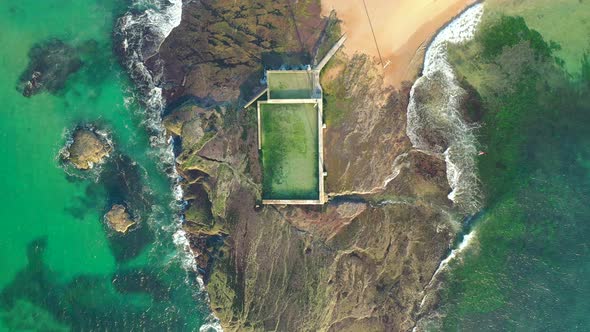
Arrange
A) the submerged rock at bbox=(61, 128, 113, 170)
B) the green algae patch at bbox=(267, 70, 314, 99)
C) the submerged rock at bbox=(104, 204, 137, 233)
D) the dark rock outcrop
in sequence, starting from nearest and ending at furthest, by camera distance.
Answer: the green algae patch at bbox=(267, 70, 314, 99)
the dark rock outcrop
the submerged rock at bbox=(61, 128, 113, 170)
the submerged rock at bbox=(104, 204, 137, 233)

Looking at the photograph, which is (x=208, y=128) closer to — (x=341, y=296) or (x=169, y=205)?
(x=169, y=205)

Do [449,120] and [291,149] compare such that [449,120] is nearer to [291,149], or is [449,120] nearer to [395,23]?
[395,23]

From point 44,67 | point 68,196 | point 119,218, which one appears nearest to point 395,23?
point 119,218

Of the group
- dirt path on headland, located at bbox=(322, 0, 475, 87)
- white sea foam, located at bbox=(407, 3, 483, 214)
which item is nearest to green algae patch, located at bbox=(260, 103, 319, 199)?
dirt path on headland, located at bbox=(322, 0, 475, 87)

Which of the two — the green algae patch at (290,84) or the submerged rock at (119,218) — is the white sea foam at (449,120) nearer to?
the green algae patch at (290,84)

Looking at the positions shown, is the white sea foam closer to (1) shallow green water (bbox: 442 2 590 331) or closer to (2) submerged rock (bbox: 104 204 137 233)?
(1) shallow green water (bbox: 442 2 590 331)

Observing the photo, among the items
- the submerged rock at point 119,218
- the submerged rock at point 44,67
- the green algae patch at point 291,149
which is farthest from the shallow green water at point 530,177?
the submerged rock at point 44,67
